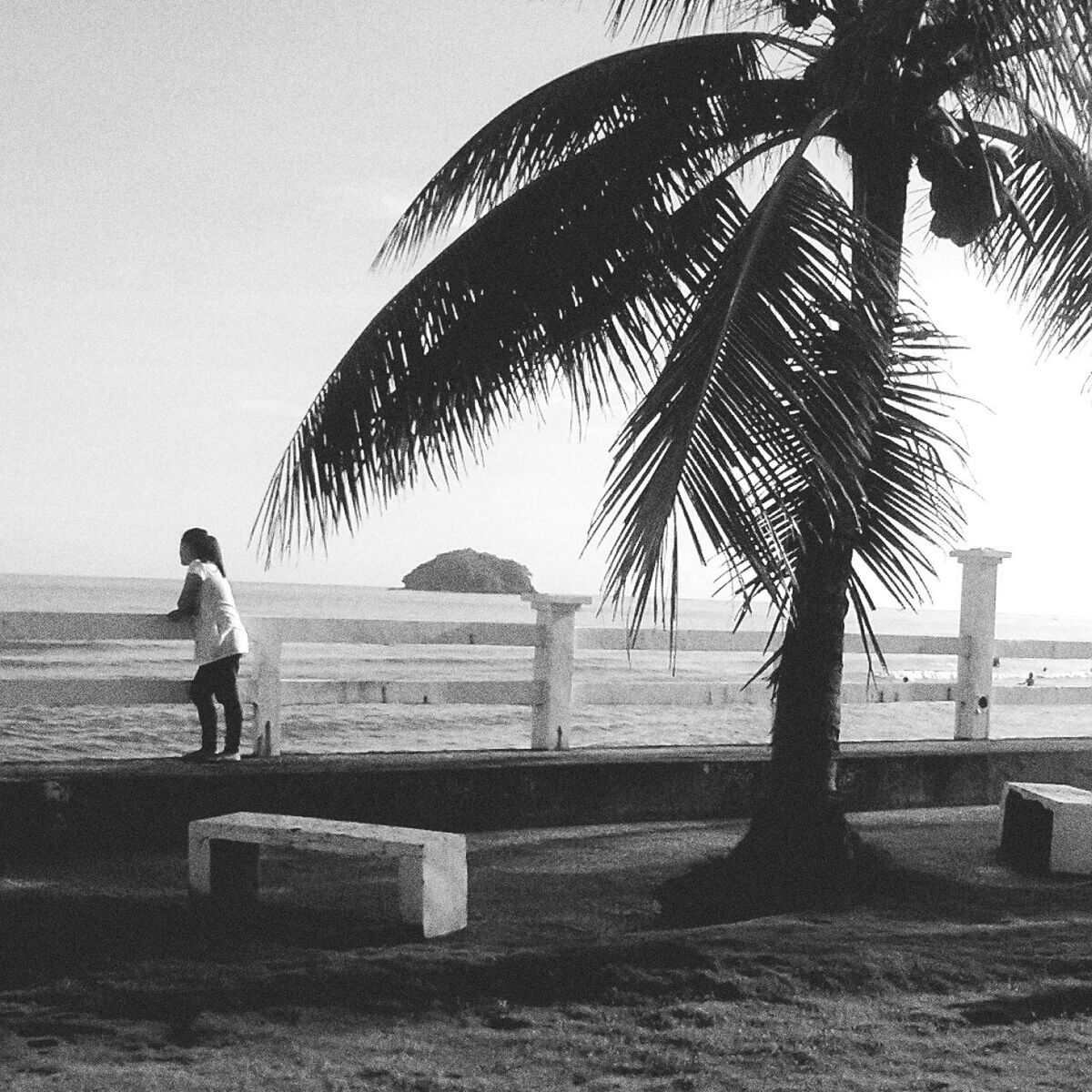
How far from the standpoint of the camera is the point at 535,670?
9125 mm

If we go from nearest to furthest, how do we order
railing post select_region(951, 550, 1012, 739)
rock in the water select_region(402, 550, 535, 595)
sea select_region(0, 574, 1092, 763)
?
railing post select_region(951, 550, 1012, 739) < sea select_region(0, 574, 1092, 763) < rock in the water select_region(402, 550, 535, 595)

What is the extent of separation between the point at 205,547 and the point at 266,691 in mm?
1017

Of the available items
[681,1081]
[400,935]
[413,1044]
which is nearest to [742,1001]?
[681,1081]

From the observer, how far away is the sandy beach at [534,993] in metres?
3.87

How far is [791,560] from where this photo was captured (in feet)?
22.0

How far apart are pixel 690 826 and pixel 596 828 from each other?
61 centimetres

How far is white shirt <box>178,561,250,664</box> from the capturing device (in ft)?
26.9

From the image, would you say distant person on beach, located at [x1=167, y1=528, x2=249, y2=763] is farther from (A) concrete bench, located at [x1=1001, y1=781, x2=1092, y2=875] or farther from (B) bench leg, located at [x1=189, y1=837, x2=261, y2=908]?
(A) concrete bench, located at [x1=1001, y1=781, x2=1092, y2=875]

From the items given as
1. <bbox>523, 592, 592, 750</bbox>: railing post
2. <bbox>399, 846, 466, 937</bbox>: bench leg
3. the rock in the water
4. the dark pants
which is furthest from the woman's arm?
the rock in the water

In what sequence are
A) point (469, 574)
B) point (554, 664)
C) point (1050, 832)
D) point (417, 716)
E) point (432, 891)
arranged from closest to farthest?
point (432, 891) < point (1050, 832) < point (554, 664) < point (417, 716) < point (469, 574)

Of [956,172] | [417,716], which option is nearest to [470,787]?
[956,172]

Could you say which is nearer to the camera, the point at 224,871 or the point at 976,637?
the point at 224,871

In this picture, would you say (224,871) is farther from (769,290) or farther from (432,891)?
(769,290)

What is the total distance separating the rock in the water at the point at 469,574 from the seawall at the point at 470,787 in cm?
8923
